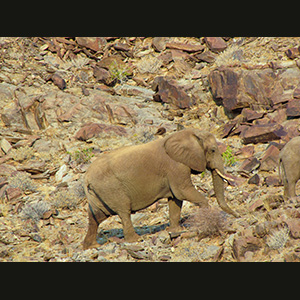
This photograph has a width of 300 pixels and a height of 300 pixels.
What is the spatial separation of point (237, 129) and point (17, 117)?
31.1 feet

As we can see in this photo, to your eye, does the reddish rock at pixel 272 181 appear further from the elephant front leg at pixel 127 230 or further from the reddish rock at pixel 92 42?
the reddish rock at pixel 92 42

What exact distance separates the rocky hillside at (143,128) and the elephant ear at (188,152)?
51.3 inches

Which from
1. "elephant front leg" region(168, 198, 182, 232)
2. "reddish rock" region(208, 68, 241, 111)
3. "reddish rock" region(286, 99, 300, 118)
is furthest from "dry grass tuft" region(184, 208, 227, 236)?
"reddish rock" region(208, 68, 241, 111)

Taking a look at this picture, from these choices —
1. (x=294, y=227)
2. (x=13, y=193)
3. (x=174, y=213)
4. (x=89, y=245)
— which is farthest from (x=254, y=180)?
(x=13, y=193)

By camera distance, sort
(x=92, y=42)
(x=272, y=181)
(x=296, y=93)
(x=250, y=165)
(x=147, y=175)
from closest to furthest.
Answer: (x=147, y=175), (x=272, y=181), (x=250, y=165), (x=296, y=93), (x=92, y=42)

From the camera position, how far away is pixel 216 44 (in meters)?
28.8

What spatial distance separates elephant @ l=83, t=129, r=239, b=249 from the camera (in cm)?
1327

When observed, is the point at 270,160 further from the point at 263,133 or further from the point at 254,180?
the point at 263,133

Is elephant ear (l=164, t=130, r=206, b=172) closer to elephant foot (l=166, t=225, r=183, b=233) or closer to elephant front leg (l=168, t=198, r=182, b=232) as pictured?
elephant front leg (l=168, t=198, r=182, b=232)

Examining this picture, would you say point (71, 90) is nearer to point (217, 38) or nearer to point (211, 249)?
point (217, 38)

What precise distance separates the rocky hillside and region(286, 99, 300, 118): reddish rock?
44mm


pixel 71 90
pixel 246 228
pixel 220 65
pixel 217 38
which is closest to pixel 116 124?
pixel 71 90

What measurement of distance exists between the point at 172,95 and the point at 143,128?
3568 mm

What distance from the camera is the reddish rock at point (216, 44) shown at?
93.7 ft
